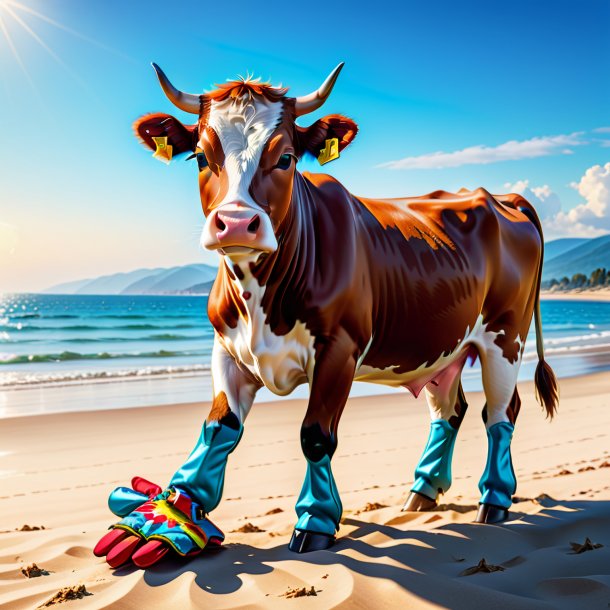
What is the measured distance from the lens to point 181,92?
3.40 meters

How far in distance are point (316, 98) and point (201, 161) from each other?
576mm

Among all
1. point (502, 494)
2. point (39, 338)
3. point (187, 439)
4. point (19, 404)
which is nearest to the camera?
point (502, 494)

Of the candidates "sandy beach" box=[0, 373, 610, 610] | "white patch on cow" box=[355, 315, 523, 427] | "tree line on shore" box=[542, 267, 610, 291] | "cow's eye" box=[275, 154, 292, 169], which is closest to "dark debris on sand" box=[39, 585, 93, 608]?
"sandy beach" box=[0, 373, 610, 610]

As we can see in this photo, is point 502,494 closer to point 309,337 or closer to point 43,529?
point 309,337

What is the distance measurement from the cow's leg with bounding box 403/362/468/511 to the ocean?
5974 millimetres

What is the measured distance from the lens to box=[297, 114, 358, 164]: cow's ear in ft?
11.6

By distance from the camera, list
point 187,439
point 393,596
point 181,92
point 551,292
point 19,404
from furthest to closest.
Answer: point 551,292 < point 19,404 < point 187,439 < point 181,92 < point 393,596

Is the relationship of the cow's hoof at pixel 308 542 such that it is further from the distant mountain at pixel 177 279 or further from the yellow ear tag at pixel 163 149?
the distant mountain at pixel 177 279

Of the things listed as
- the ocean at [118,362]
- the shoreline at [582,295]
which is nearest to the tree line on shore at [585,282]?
the shoreline at [582,295]

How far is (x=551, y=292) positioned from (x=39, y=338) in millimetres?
66534

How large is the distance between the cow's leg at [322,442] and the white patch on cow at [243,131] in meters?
0.78

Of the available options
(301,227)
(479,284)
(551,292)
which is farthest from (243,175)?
(551,292)

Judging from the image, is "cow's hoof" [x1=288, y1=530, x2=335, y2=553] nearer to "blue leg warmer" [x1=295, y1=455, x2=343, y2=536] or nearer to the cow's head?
"blue leg warmer" [x1=295, y1=455, x2=343, y2=536]

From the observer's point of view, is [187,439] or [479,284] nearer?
[479,284]
